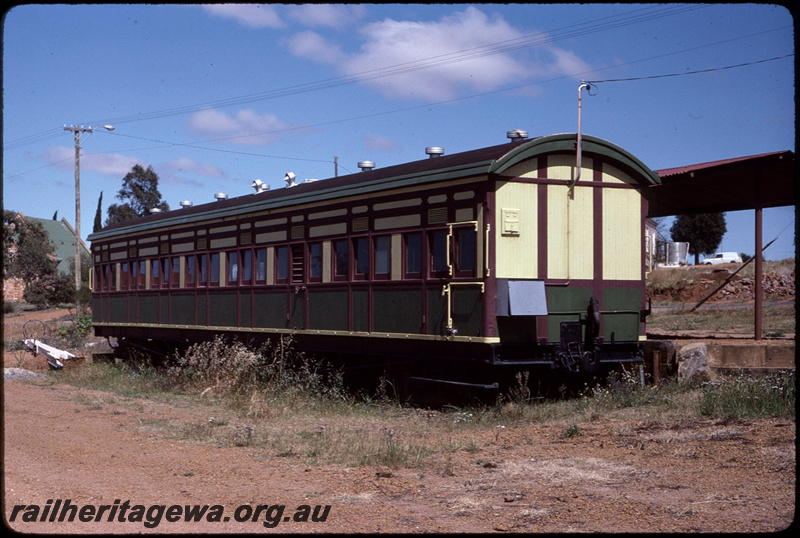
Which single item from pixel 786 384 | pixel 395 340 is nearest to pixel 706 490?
pixel 786 384

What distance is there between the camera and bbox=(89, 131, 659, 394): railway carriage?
35.9ft

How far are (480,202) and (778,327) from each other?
1153cm

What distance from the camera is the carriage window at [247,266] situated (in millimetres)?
15836

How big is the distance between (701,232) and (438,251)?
49.6 m

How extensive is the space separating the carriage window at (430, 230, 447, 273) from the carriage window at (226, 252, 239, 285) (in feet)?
18.9

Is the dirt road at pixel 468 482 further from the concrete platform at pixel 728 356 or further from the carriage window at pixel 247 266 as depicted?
the carriage window at pixel 247 266

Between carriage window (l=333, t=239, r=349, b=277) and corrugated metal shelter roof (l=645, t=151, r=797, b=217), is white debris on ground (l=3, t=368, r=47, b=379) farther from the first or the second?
corrugated metal shelter roof (l=645, t=151, r=797, b=217)

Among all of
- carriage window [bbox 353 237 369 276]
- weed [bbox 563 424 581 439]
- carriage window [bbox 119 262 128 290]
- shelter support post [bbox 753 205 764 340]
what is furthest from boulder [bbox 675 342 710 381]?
carriage window [bbox 119 262 128 290]

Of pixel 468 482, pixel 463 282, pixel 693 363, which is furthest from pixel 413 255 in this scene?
pixel 468 482

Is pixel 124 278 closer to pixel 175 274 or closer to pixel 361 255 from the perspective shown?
pixel 175 274

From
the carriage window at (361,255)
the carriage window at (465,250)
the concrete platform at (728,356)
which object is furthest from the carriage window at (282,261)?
the concrete platform at (728,356)

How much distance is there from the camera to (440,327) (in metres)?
11.4

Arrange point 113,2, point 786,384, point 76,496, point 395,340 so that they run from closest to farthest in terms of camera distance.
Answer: point 113,2, point 76,496, point 786,384, point 395,340

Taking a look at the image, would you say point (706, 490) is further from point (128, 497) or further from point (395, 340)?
point (395, 340)
